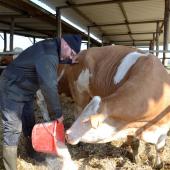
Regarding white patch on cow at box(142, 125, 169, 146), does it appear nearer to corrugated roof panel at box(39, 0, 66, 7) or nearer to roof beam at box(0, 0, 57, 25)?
roof beam at box(0, 0, 57, 25)

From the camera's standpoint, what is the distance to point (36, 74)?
3.53 m

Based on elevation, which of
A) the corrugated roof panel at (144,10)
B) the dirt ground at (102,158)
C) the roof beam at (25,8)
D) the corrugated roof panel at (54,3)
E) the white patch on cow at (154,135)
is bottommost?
the dirt ground at (102,158)

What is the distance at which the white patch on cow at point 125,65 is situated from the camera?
3971 millimetres

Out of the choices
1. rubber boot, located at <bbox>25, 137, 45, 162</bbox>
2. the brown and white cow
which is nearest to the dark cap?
the brown and white cow

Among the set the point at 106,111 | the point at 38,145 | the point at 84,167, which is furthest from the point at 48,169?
the point at 106,111

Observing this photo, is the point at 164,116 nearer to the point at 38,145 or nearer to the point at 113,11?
the point at 38,145

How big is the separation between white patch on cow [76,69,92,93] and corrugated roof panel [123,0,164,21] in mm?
5990

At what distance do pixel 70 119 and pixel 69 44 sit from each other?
3157mm

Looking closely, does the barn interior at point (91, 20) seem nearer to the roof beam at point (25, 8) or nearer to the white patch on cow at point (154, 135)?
the roof beam at point (25, 8)

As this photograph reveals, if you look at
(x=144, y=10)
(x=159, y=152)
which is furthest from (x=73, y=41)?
(x=144, y=10)

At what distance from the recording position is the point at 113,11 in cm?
1159

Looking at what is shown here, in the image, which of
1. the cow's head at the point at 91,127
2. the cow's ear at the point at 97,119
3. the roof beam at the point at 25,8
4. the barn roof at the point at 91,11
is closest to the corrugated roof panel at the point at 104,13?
the barn roof at the point at 91,11

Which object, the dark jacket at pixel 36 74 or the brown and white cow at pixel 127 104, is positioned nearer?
the brown and white cow at pixel 127 104

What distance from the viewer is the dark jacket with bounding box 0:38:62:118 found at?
331 centimetres
